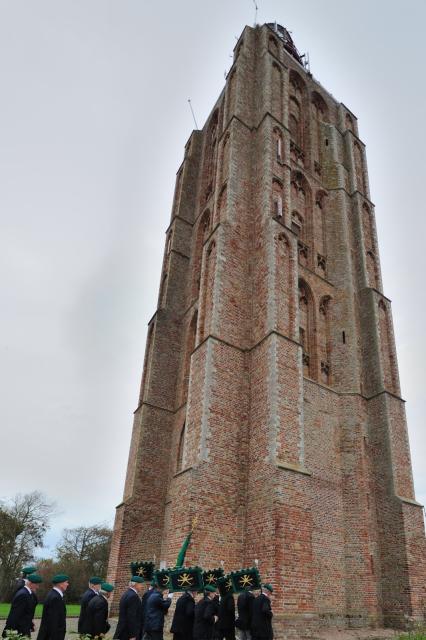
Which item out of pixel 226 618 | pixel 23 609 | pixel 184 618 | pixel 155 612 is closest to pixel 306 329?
pixel 226 618

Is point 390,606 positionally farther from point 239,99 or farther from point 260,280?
point 239,99

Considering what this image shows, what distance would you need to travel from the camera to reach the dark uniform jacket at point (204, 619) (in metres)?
7.81

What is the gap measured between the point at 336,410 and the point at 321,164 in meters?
13.9

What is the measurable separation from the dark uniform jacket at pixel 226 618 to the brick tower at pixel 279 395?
269cm

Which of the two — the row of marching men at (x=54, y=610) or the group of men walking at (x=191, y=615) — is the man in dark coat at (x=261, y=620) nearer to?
the group of men walking at (x=191, y=615)

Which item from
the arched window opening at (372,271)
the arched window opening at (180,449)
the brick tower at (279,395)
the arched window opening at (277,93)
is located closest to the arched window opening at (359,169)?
the brick tower at (279,395)

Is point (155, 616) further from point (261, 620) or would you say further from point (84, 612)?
point (261, 620)

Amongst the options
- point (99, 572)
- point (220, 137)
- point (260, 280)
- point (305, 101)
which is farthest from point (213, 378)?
point (99, 572)

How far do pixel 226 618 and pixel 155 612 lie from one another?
2011 mm

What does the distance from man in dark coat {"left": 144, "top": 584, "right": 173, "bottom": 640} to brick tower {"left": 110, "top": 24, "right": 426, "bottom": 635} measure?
4.69 m

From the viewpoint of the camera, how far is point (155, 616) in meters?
7.18

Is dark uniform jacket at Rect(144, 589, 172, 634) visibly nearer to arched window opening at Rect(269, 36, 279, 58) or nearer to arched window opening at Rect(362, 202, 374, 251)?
arched window opening at Rect(362, 202, 374, 251)

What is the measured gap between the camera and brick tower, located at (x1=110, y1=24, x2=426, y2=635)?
12.7 meters

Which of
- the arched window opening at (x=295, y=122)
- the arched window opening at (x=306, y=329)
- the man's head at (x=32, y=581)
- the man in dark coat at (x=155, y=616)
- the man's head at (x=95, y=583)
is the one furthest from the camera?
the arched window opening at (x=295, y=122)
